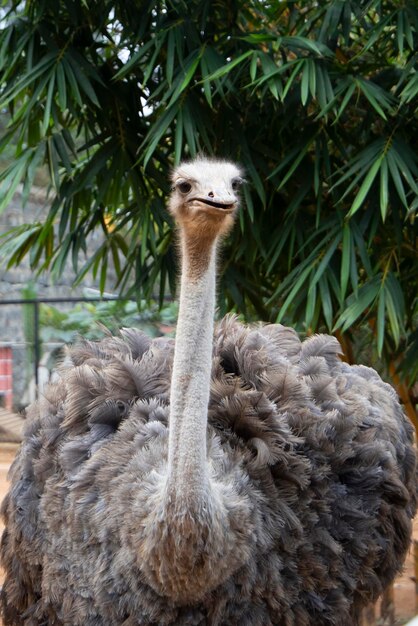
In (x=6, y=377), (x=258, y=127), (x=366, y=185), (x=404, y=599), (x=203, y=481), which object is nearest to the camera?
(x=203, y=481)

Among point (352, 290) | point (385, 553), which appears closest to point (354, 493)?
point (385, 553)

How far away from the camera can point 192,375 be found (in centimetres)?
245

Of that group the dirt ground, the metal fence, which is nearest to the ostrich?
the dirt ground

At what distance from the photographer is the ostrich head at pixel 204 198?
2.38 m

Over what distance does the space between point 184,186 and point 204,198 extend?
89mm

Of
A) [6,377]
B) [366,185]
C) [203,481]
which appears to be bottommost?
[6,377]

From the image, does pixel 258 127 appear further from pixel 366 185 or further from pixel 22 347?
pixel 22 347

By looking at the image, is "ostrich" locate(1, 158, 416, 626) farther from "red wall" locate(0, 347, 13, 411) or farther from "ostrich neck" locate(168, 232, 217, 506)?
"red wall" locate(0, 347, 13, 411)

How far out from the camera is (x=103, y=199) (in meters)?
5.27

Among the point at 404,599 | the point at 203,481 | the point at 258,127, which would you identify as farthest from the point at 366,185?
the point at 203,481

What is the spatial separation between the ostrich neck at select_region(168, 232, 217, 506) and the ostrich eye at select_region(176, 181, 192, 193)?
0.32ft

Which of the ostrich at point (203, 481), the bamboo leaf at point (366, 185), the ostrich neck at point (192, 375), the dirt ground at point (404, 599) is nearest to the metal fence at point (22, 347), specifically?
the dirt ground at point (404, 599)

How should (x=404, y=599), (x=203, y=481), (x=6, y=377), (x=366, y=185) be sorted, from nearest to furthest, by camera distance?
(x=203, y=481), (x=366, y=185), (x=404, y=599), (x=6, y=377)

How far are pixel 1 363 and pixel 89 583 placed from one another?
8321 millimetres
